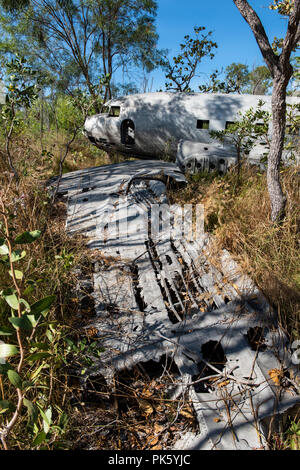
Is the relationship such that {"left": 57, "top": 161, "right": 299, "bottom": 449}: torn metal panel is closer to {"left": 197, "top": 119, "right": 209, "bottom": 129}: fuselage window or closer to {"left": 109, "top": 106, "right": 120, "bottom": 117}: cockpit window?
{"left": 197, "top": 119, "right": 209, "bottom": 129}: fuselage window

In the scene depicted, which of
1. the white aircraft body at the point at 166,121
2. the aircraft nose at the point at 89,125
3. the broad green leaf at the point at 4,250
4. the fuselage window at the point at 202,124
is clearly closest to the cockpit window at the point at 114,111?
the white aircraft body at the point at 166,121

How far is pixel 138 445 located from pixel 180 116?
7.31 m

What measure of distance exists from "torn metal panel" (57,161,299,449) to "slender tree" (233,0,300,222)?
51.3 inches

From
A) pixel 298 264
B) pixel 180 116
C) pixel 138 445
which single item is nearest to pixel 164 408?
pixel 138 445

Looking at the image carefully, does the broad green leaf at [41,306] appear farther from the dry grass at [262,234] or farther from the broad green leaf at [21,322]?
the dry grass at [262,234]

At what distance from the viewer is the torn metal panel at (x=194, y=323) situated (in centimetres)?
180

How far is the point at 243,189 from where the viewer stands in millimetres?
5043

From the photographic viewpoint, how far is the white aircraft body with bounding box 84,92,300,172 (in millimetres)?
7227

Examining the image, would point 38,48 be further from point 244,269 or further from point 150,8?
point 244,269

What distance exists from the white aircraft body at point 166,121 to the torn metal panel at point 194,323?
11.5 ft

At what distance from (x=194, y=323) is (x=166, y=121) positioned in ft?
21.0

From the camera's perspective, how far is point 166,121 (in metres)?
7.69

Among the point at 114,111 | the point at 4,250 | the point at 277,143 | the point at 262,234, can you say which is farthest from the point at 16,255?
the point at 114,111

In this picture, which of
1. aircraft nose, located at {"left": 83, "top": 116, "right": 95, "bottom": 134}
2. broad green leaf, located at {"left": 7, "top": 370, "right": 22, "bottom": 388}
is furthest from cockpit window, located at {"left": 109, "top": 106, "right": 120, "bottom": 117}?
broad green leaf, located at {"left": 7, "top": 370, "right": 22, "bottom": 388}
